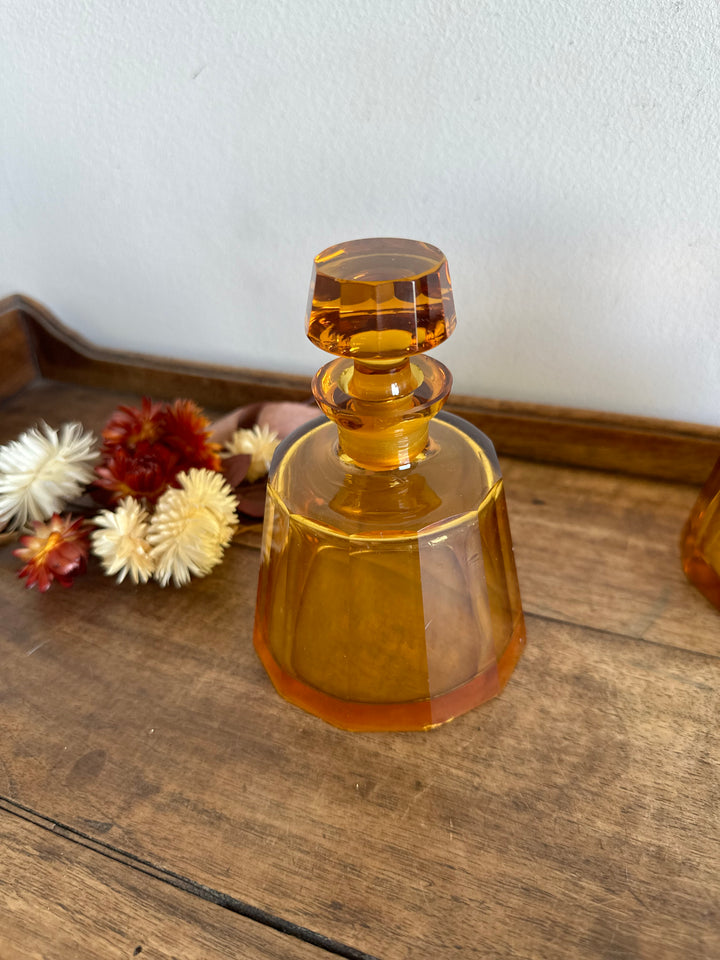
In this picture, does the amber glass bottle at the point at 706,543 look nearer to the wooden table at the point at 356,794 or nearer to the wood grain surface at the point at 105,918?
the wooden table at the point at 356,794

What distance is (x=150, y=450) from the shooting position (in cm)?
46

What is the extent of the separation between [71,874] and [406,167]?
1.37ft

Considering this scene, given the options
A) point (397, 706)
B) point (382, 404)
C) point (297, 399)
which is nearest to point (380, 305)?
point (382, 404)

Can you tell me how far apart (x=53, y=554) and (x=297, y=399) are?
219 millimetres

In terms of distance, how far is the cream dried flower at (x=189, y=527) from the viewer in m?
0.42

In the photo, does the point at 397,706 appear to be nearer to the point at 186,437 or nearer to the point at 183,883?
the point at 183,883

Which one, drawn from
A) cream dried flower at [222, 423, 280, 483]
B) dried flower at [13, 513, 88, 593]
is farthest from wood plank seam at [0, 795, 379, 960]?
cream dried flower at [222, 423, 280, 483]

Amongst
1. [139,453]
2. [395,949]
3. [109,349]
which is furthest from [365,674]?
[109,349]

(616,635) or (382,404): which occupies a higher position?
(382,404)

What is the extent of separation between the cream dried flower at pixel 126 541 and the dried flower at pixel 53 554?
2cm

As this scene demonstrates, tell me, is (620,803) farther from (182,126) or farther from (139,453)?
(182,126)

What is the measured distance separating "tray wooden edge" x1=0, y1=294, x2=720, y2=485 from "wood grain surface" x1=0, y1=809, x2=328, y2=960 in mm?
349

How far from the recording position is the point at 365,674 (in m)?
0.34

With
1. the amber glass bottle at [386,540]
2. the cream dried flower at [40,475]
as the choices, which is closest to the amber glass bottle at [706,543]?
the amber glass bottle at [386,540]
